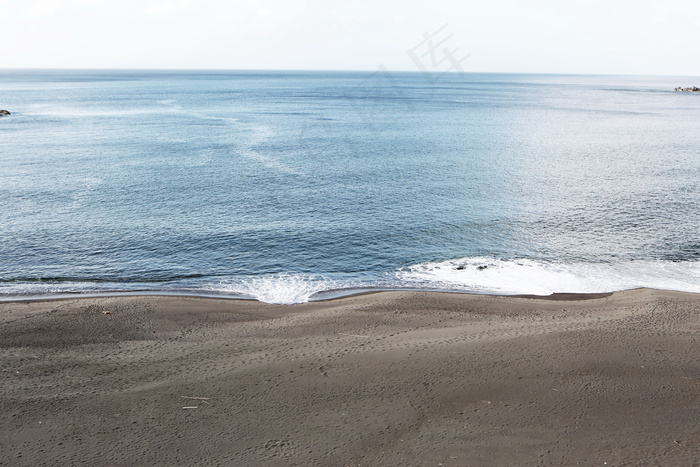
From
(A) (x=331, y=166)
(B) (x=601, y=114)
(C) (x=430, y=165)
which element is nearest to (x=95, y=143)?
(A) (x=331, y=166)

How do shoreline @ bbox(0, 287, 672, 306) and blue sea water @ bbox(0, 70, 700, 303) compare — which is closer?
shoreline @ bbox(0, 287, 672, 306)

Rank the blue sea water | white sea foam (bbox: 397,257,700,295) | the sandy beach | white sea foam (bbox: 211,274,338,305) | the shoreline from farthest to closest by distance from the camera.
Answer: the blue sea water → white sea foam (bbox: 397,257,700,295) → white sea foam (bbox: 211,274,338,305) → the shoreline → the sandy beach

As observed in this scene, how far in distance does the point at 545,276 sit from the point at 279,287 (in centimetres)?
1821

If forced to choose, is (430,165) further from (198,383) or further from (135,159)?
(198,383)

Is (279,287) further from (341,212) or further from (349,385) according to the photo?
(341,212)

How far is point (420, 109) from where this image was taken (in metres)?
150

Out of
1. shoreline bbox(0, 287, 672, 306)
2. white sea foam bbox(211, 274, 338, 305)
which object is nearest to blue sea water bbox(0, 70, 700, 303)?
white sea foam bbox(211, 274, 338, 305)

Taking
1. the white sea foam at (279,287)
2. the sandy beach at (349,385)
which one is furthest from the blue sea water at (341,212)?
the sandy beach at (349,385)

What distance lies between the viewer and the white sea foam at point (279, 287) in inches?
1318

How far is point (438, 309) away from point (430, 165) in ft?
140

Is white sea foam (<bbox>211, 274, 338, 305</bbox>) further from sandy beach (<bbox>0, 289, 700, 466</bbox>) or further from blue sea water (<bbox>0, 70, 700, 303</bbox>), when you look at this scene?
sandy beach (<bbox>0, 289, 700, 466</bbox>)

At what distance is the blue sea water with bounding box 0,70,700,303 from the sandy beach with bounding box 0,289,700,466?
18.0ft

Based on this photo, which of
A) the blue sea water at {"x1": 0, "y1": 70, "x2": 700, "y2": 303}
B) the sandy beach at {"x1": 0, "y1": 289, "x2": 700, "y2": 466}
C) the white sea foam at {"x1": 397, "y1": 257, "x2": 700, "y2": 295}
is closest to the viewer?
the sandy beach at {"x1": 0, "y1": 289, "x2": 700, "y2": 466}

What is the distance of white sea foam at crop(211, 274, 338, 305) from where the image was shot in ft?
110
